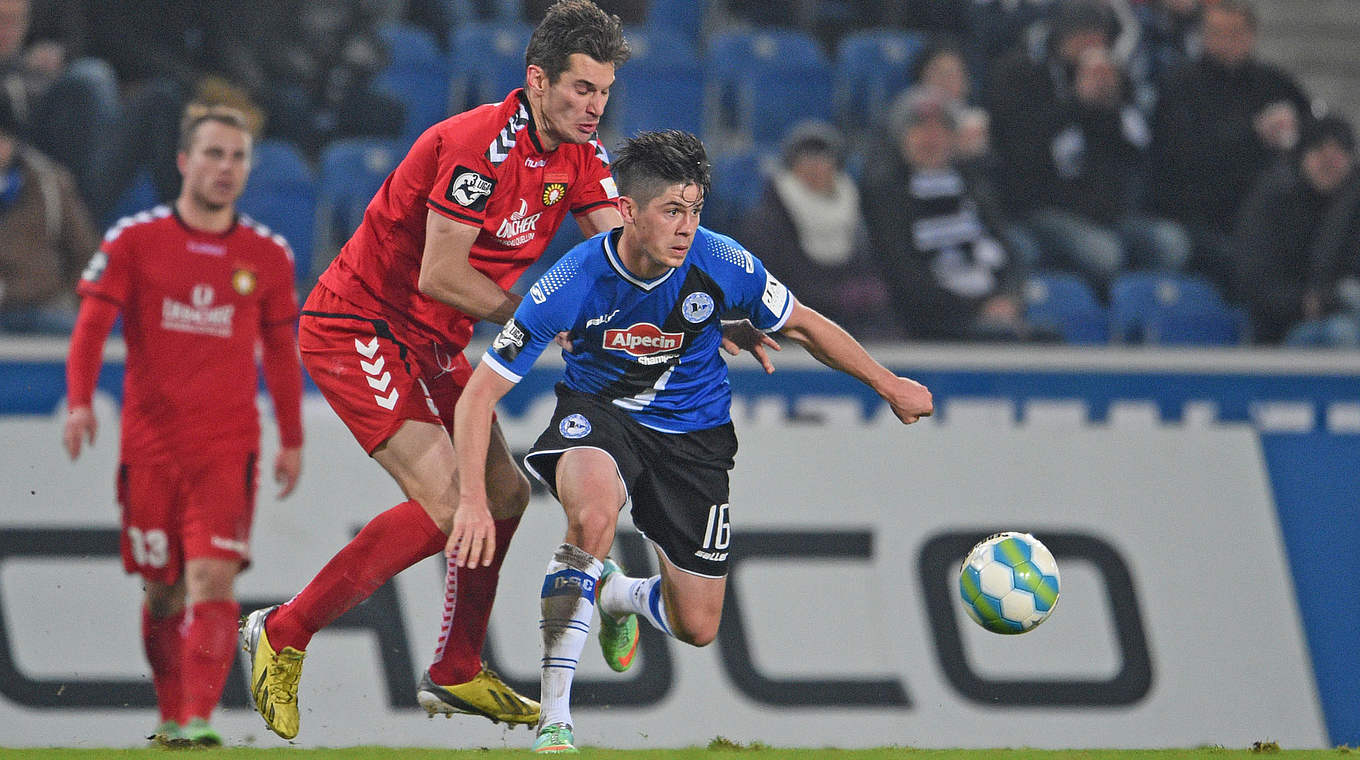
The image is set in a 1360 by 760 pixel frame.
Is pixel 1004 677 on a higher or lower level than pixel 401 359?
lower

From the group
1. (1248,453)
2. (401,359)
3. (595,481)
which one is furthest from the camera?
(1248,453)

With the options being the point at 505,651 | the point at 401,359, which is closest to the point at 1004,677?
the point at 505,651

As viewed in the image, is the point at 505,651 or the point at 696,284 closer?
the point at 696,284

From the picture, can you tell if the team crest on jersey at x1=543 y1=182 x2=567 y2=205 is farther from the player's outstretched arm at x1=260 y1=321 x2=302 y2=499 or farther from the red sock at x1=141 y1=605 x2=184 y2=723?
the red sock at x1=141 y1=605 x2=184 y2=723

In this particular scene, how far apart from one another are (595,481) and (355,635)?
3224 millimetres

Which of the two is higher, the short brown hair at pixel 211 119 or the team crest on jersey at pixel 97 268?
the short brown hair at pixel 211 119

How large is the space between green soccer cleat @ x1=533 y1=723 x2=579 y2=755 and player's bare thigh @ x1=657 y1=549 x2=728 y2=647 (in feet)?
2.52

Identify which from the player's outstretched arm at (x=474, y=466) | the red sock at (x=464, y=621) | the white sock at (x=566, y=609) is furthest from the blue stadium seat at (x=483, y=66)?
the white sock at (x=566, y=609)

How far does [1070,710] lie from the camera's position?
7816mm

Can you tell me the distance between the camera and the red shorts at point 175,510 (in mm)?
7199

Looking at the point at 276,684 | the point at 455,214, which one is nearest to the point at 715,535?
the point at 455,214

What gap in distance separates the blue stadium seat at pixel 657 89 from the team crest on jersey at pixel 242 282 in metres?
3.87

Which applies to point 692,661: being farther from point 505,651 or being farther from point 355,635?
point 355,635

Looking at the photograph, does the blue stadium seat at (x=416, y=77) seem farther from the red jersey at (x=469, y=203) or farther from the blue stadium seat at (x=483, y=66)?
the red jersey at (x=469, y=203)
